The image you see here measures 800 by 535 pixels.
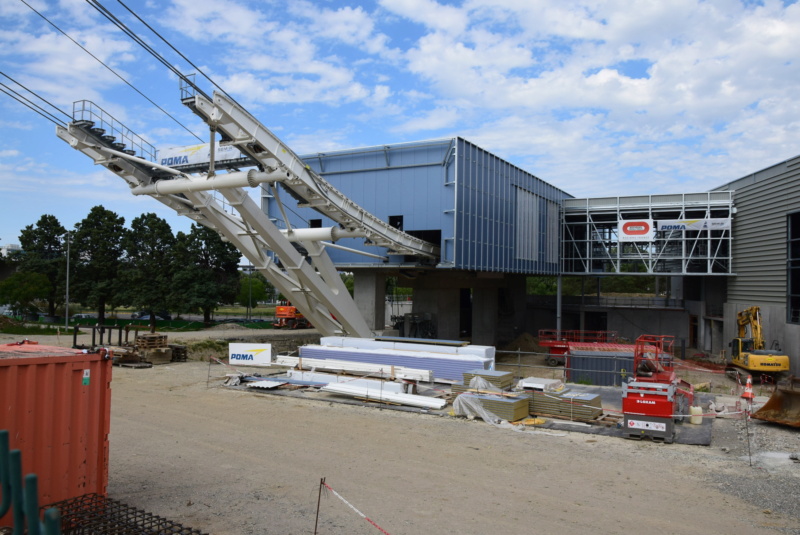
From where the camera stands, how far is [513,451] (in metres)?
12.4

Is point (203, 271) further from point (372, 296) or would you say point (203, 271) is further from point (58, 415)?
point (58, 415)

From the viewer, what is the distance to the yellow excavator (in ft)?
80.2

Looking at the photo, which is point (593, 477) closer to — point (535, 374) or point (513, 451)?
point (513, 451)

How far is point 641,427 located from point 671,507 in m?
4.87

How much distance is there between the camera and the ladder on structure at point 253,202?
62.0ft

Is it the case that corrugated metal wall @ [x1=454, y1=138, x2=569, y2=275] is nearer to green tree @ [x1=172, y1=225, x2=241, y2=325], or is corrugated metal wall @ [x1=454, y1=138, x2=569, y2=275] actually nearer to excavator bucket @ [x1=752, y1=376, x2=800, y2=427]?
excavator bucket @ [x1=752, y1=376, x2=800, y2=427]

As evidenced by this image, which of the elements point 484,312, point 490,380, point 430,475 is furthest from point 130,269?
point 430,475

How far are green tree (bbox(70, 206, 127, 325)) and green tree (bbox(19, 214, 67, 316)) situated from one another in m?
1.56

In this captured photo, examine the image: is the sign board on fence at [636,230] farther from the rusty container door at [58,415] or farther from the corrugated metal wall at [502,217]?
the rusty container door at [58,415]

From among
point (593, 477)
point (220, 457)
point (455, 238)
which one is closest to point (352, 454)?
point (220, 457)

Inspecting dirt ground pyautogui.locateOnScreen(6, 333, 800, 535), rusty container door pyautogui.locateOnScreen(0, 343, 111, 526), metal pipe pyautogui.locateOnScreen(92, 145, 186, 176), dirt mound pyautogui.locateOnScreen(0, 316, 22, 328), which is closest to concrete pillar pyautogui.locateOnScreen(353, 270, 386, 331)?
metal pipe pyautogui.locateOnScreen(92, 145, 186, 176)

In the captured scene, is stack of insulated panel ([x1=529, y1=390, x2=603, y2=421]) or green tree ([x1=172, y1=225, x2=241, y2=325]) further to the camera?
green tree ([x1=172, y1=225, x2=241, y2=325])

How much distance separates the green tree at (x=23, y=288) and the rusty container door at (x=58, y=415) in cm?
4379

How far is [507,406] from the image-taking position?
1545cm
